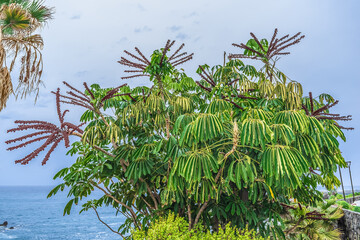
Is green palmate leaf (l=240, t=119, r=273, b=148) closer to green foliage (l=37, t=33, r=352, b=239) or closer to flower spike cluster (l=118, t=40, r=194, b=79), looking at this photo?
green foliage (l=37, t=33, r=352, b=239)

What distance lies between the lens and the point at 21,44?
→ 285 inches

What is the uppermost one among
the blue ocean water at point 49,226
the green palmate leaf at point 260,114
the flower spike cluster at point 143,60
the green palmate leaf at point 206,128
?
the flower spike cluster at point 143,60

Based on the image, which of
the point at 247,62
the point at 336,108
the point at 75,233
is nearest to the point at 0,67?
the point at 247,62

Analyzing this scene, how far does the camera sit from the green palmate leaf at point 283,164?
3.82 metres

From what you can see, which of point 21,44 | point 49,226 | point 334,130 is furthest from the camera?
point 49,226

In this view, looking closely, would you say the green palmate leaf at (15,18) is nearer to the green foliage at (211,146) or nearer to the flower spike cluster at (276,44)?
the green foliage at (211,146)

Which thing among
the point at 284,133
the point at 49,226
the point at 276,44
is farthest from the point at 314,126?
the point at 49,226

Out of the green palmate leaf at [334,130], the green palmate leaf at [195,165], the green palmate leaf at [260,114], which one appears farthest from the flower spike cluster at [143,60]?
the green palmate leaf at [334,130]

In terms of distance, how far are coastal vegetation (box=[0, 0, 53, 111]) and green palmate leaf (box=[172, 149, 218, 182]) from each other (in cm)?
441

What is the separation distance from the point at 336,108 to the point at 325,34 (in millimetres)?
17851

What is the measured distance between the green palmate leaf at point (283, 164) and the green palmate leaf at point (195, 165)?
0.67m

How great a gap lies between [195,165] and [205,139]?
1.25 ft

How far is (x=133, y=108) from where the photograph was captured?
17.9 ft

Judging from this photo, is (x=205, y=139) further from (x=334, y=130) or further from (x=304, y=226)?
(x=304, y=226)
